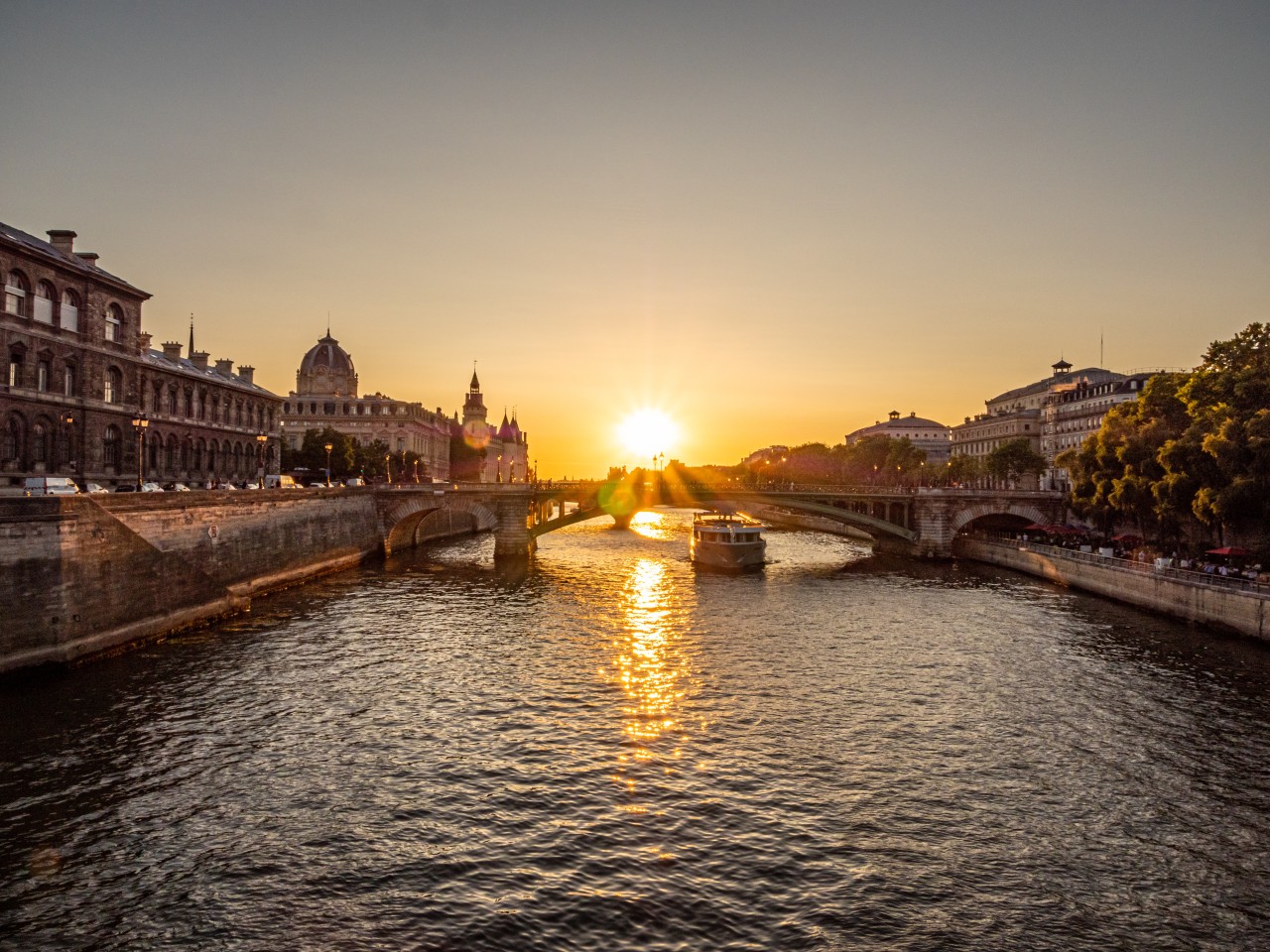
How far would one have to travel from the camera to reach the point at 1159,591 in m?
47.1

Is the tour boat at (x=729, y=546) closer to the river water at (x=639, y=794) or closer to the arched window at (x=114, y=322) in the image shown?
the river water at (x=639, y=794)

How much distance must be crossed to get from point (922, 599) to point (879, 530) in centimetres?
3368

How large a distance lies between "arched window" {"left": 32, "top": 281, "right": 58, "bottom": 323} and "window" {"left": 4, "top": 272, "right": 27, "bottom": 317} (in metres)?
0.80

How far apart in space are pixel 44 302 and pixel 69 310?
2.70 m

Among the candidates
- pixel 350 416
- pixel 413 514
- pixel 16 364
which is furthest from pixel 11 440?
pixel 350 416

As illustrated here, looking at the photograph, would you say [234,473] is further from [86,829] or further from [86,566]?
[86,829]

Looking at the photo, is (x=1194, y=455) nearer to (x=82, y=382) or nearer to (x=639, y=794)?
(x=639, y=794)

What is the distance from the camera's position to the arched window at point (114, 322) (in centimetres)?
5672

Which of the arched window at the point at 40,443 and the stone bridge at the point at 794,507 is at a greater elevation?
the arched window at the point at 40,443

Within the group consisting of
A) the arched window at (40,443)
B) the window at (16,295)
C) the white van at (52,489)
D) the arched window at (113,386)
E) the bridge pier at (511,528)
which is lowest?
the bridge pier at (511,528)

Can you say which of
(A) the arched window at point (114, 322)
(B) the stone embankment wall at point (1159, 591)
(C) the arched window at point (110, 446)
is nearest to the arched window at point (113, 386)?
(C) the arched window at point (110, 446)

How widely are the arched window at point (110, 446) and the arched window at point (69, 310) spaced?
756 cm

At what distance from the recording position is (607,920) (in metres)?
15.9

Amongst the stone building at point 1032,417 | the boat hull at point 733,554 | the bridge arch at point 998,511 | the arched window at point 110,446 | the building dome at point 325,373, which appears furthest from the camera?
the building dome at point 325,373
